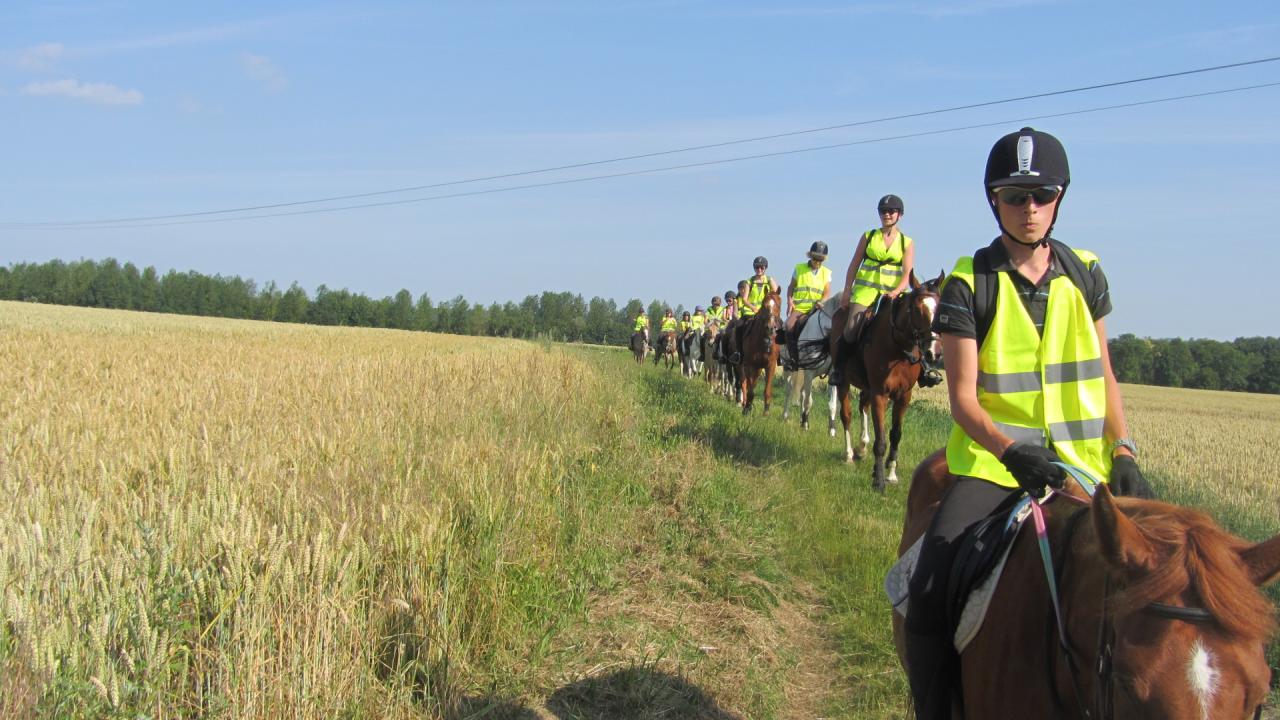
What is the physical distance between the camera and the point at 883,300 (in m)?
10.4

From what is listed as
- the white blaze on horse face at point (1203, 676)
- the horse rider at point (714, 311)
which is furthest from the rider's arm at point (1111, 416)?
the horse rider at point (714, 311)

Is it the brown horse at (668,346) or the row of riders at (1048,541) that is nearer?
the row of riders at (1048,541)

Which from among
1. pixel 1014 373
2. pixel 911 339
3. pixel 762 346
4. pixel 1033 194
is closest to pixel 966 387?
pixel 1014 373

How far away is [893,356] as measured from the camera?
10.1 m

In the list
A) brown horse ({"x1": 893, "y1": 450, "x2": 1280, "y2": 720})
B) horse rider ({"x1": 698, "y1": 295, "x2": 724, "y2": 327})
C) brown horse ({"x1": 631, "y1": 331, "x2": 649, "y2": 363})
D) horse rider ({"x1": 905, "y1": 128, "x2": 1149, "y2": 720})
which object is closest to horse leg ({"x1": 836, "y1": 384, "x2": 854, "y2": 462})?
horse rider ({"x1": 905, "y1": 128, "x2": 1149, "y2": 720})

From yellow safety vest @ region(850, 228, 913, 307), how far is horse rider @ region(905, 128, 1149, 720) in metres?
7.77

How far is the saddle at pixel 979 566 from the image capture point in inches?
101

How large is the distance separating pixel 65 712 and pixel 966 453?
2.91 m

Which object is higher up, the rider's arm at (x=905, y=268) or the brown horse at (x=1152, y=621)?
the rider's arm at (x=905, y=268)

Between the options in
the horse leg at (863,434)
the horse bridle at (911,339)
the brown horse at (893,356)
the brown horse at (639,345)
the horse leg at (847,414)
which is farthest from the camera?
the brown horse at (639,345)

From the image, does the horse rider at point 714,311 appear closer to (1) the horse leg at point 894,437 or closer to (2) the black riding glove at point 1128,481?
(1) the horse leg at point 894,437

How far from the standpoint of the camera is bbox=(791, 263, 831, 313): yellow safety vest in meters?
13.9

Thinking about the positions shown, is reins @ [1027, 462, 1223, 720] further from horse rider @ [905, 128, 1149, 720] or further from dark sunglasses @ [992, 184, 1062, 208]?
dark sunglasses @ [992, 184, 1062, 208]

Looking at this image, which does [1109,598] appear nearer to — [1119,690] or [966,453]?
[1119,690]
